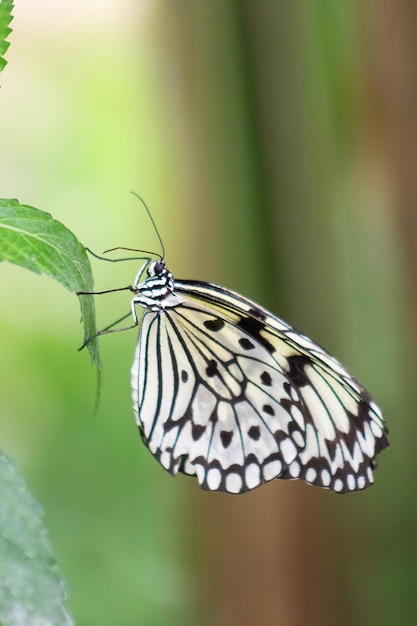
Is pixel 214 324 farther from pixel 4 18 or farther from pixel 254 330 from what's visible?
pixel 4 18

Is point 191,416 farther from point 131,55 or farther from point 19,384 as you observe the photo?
point 131,55

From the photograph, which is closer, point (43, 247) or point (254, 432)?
point (43, 247)

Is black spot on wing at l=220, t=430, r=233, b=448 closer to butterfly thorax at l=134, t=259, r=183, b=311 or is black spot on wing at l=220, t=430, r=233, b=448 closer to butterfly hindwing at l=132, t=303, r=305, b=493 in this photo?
butterfly hindwing at l=132, t=303, r=305, b=493

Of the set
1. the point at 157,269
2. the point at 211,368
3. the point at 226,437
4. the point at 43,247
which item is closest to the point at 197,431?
the point at 226,437

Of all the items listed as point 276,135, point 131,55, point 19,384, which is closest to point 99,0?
point 131,55

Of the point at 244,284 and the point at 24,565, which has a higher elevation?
the point at 244,284
